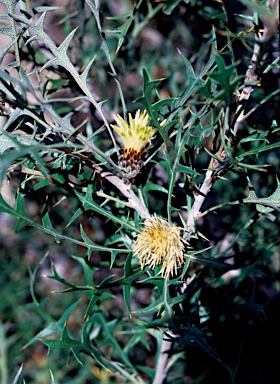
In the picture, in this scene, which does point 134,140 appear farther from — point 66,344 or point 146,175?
point 66,344

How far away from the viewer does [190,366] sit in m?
0.71

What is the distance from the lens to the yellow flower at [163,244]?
0.36m

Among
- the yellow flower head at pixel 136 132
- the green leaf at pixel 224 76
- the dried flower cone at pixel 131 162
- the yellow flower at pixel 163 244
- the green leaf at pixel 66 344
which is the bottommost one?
the green leaf at pixel 66 344

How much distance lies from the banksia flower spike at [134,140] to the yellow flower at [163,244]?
0.17ft

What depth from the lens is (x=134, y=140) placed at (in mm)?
372

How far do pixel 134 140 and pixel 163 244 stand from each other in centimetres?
10

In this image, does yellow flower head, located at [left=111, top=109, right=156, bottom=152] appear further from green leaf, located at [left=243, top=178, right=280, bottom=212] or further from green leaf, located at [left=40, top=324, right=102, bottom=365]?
green leaf, located at [left=40, top=324, right=102, bottom=365]

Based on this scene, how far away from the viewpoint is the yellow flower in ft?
1.18

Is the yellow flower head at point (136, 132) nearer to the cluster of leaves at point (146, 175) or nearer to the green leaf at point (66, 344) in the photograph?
the cluster of leaves at point (146, 175)

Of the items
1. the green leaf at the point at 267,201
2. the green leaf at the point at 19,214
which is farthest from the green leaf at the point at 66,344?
the green leaf at the point at 267,201

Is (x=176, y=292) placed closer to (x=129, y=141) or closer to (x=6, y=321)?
(x=129, y=141)

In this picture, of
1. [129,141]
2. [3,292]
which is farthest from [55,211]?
[129,141]

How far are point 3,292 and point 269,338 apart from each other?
0.65m

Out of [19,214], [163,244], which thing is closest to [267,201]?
[163,244]
